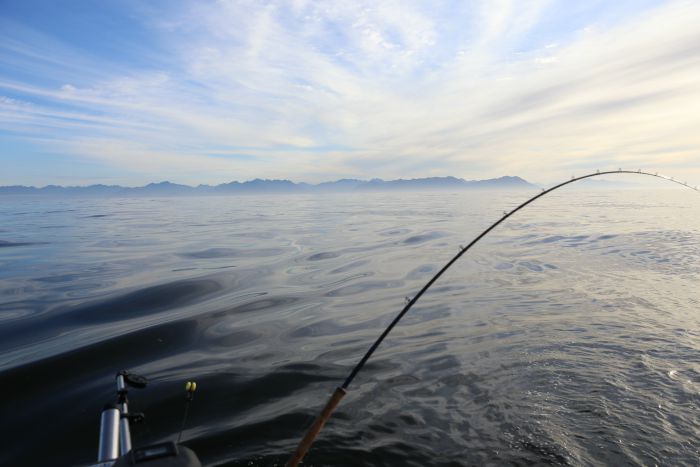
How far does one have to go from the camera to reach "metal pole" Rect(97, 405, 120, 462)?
2893 millimetres

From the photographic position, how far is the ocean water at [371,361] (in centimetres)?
447

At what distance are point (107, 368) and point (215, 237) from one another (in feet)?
60.9

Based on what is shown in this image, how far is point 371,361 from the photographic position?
6.74 metres

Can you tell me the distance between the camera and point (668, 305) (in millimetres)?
9305

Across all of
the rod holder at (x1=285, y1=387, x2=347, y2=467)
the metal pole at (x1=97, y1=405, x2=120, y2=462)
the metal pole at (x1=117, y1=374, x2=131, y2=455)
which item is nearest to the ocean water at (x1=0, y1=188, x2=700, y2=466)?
the metal pole at (x1=117, y1=374, x2=131, y2=455)

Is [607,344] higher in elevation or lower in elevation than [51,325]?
higher

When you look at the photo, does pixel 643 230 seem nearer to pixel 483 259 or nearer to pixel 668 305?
pixel 483 259

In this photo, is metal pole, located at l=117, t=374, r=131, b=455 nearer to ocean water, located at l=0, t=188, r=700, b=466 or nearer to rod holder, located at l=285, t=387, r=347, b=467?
ocean water, located at l=0, t=188, r=700, b=466

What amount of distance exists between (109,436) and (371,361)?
430 centimetres

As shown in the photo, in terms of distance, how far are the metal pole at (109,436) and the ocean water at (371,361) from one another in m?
1.32

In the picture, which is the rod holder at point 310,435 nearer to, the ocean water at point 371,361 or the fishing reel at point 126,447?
the fishing reel at point 126,447

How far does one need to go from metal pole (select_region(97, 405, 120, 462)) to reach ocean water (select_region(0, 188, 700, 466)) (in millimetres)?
1321

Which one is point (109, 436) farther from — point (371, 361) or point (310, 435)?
Answer: point (371, 361)

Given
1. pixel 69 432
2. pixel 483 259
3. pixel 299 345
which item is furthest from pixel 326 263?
pixel 69 432
